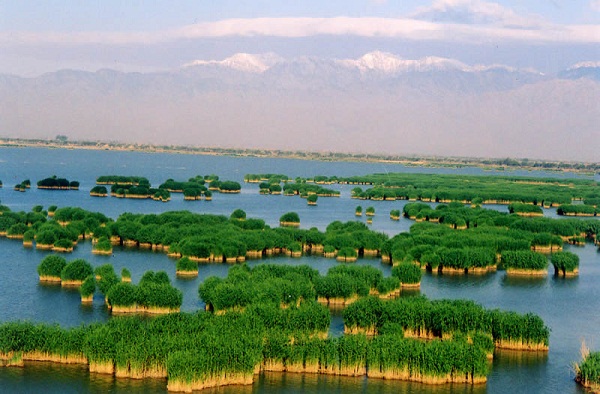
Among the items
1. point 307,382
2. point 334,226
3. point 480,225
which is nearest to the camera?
point 307,382

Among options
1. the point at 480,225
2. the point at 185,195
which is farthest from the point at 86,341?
the point at 185,195

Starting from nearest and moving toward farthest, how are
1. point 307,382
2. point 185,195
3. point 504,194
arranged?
point 307,382 < point 185,195 < point 504,194

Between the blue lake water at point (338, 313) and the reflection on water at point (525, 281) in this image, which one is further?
the reflection on water at point (525, 281)

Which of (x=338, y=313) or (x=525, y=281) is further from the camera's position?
(x=525, y=281)

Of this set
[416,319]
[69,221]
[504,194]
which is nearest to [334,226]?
[69,221]

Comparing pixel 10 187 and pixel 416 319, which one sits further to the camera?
pixel 10 187

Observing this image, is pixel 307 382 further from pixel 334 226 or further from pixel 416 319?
pixel 334 226

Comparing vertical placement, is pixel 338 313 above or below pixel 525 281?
above

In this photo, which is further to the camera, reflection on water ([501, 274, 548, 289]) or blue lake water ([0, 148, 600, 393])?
reflection on water ([501, 274, 548, 289])

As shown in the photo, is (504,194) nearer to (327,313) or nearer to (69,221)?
(69,221)
